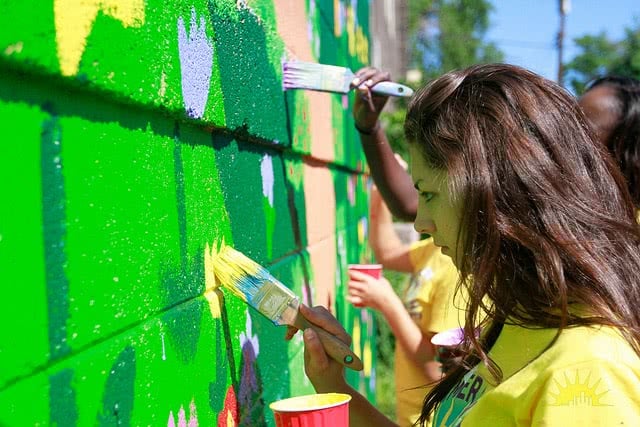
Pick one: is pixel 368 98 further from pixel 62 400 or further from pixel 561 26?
pixel 561 26

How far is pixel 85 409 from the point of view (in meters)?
1.01

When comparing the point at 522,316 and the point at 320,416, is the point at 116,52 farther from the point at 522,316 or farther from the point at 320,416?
the point at 522,316

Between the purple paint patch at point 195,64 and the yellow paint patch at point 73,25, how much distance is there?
0.33 metres

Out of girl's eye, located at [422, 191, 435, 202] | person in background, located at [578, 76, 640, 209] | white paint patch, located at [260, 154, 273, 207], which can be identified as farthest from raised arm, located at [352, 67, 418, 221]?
girl's eye, located at [422, 191, 435, 202]

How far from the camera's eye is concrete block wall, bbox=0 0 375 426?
2.87 feet

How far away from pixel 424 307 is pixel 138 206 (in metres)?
1.94

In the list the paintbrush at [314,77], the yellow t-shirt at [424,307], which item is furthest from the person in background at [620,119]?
the paintbrush at [314,77]

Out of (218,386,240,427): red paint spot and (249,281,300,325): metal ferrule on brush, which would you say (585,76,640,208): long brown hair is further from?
(218,386,240,427): red paint spot

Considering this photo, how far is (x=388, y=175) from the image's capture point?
3.07 meters

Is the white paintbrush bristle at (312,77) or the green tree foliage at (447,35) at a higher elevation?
the green tree foliage at (447,35)

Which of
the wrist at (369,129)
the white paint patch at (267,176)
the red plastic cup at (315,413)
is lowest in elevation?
the red plastic cup at (315,413)

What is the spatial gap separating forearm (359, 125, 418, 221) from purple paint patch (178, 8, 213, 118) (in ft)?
4.69

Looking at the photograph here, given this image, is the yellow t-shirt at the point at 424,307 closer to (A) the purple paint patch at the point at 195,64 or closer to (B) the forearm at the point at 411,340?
(B) the forearm at the point at 411,340

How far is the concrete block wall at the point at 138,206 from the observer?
0.87 m
